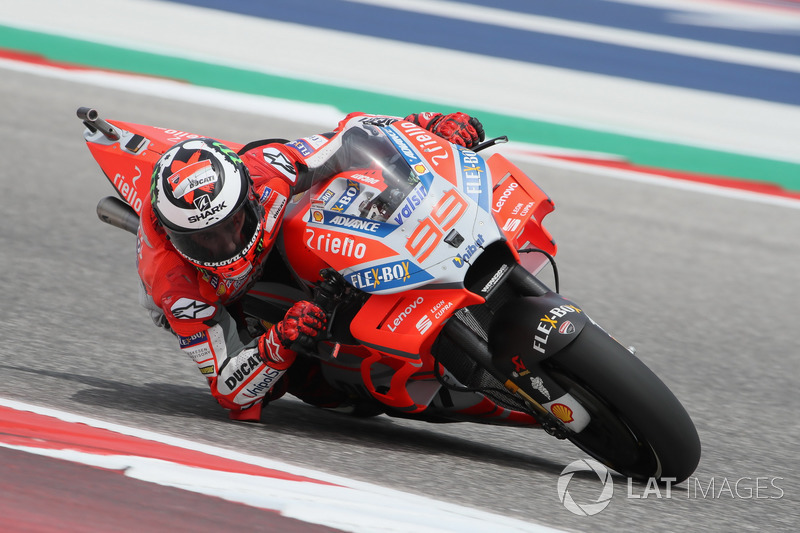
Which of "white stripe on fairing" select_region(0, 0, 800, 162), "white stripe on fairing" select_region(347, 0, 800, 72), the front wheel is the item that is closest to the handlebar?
the front wheel

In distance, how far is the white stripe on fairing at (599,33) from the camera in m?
10.9

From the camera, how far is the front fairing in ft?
11.2

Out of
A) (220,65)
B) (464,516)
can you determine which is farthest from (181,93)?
(464,516)

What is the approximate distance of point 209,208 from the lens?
135 inches

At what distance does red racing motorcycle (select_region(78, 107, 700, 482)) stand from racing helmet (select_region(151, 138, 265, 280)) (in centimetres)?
22

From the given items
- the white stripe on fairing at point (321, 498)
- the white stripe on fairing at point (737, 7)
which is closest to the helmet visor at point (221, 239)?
the white stripe on fairing at point (321, 498)

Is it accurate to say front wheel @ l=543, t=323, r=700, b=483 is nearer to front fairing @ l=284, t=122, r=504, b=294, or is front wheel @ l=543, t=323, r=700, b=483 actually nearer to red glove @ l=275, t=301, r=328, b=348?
front fairing @ l=284, t=122, r=504, b=294

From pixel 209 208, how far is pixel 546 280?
356 centimetres

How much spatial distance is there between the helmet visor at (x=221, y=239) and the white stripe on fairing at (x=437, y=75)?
5467 millimetres

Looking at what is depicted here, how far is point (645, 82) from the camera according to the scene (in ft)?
34.0

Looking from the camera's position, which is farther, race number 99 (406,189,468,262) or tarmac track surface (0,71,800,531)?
tarmac track surface (0,71,800,531)

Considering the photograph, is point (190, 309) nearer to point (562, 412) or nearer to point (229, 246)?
point (229, 246)

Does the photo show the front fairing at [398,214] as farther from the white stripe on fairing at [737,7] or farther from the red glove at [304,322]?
the white stripe on fairing at [737,7]

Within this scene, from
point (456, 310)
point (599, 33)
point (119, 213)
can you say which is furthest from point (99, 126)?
point (599, 33)
